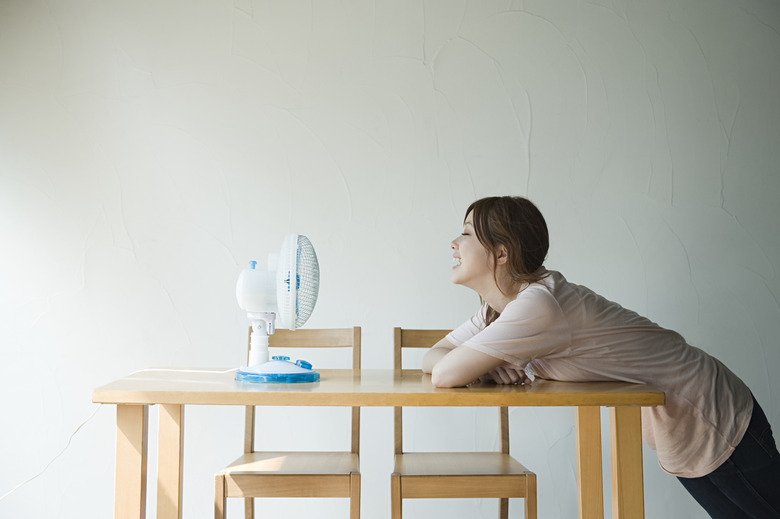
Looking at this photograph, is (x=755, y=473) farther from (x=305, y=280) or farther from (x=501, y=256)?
(x=305, y=280)

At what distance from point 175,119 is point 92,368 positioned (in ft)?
3.50

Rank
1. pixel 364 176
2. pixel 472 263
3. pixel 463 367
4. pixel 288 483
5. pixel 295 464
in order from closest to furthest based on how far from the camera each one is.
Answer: pixel 463 367 → pixel 472 263 → pixel 288 483 → pixel 295 464 → pixel 364 176

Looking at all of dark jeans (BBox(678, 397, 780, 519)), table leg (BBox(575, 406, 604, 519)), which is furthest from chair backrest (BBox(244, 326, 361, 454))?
dark jeans (BBox(678, 397, 780, 519))

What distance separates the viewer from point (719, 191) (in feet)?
9.44

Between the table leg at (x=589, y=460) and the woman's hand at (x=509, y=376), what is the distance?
18cm

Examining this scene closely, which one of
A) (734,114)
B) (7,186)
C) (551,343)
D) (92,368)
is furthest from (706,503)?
(7,186)

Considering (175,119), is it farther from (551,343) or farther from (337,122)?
(551,343)

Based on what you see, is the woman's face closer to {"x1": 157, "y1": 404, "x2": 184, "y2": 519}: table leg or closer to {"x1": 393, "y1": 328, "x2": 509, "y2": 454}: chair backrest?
{"x1": 393, "y1": 328, "x2": 509, "y2": 454}: chair backrest

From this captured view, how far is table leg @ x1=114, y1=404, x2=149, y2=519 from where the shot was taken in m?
1.46

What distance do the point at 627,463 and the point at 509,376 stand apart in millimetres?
→ 320

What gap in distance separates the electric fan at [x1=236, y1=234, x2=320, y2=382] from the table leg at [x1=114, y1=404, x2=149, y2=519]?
10.8 inches

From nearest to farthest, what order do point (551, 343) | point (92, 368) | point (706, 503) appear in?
point (551, 343) → point (706, 503) → point (92, 368)

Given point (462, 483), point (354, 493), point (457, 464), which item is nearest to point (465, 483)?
point (462, 483)

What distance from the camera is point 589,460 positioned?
149cm
